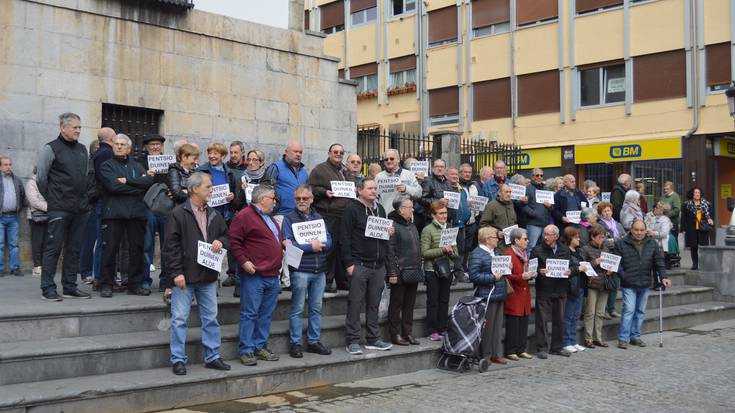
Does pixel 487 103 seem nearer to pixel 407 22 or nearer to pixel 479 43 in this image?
pixel 479 43

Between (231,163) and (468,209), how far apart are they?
3.68 metres

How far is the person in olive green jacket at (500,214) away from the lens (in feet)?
36.0

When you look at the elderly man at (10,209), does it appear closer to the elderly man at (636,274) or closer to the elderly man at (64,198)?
the elderly man at (64,198)

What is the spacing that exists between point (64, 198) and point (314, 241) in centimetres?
271

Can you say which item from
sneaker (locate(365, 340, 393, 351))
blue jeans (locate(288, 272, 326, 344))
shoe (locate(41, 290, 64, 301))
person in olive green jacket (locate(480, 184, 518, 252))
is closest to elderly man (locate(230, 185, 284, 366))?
blue jeans (locate(288, 272, 326, 344))

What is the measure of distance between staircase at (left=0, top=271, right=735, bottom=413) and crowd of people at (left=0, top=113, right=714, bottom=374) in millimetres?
230

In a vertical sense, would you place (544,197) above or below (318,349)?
above

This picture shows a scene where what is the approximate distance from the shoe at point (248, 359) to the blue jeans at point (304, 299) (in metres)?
0.60

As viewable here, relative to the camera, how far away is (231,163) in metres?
→ 9.77

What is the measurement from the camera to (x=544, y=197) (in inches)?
464

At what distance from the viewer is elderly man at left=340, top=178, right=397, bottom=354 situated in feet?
28.0

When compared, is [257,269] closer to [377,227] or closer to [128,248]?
[377,227]

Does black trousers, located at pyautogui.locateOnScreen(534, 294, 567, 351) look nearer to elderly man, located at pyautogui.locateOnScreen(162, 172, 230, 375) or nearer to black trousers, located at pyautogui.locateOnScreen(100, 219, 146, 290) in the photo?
elderly man, located at pyautogui.locateOnScreen(162, 172, 230, 375)

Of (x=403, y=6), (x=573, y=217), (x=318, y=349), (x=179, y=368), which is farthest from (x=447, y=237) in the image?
(x=403, y=6)
